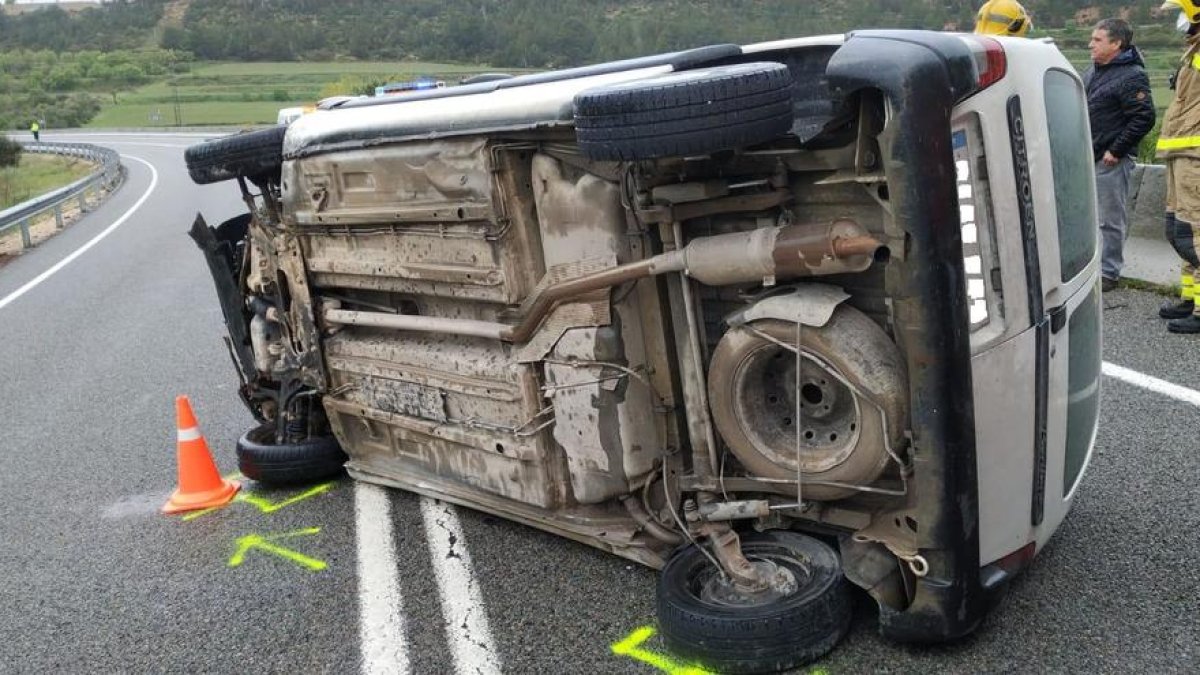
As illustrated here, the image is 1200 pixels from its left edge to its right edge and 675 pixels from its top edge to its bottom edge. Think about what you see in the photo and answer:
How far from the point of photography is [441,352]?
13.1 ft

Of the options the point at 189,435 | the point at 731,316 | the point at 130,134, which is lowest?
the point at 189,435

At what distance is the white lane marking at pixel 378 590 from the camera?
10.4ft

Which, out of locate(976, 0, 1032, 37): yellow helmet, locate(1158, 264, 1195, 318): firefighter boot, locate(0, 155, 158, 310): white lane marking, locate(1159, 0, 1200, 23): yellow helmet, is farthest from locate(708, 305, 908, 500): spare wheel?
locate(0, 155, 158, 310): white lane marking

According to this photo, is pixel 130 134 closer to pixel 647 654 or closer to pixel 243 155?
pixel 243 155

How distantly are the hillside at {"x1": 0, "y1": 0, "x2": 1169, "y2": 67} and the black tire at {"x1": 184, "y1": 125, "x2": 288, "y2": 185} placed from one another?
357 centimetres

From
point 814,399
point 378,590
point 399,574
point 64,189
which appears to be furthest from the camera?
point 64,189

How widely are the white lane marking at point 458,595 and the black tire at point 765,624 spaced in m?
0.60

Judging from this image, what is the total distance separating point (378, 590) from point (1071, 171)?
111 inches

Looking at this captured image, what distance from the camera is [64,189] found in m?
18.7

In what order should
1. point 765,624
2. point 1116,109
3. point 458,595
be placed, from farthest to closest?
1. point 1116,109
2. point 458,595
3. point 765,624

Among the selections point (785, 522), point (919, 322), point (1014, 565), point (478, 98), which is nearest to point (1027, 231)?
point (919, 322)

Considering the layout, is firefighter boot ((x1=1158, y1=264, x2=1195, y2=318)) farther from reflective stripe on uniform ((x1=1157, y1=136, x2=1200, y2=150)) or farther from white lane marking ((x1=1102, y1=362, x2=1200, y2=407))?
white lane marking ((x1=1102, y1=362, x2=1200, y2=407))

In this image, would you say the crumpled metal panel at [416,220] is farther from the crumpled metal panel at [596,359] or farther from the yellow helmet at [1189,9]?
the yellow helmet at [1189,9]

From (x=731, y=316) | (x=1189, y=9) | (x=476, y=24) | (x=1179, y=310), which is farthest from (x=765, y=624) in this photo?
(x=476, y=24)
